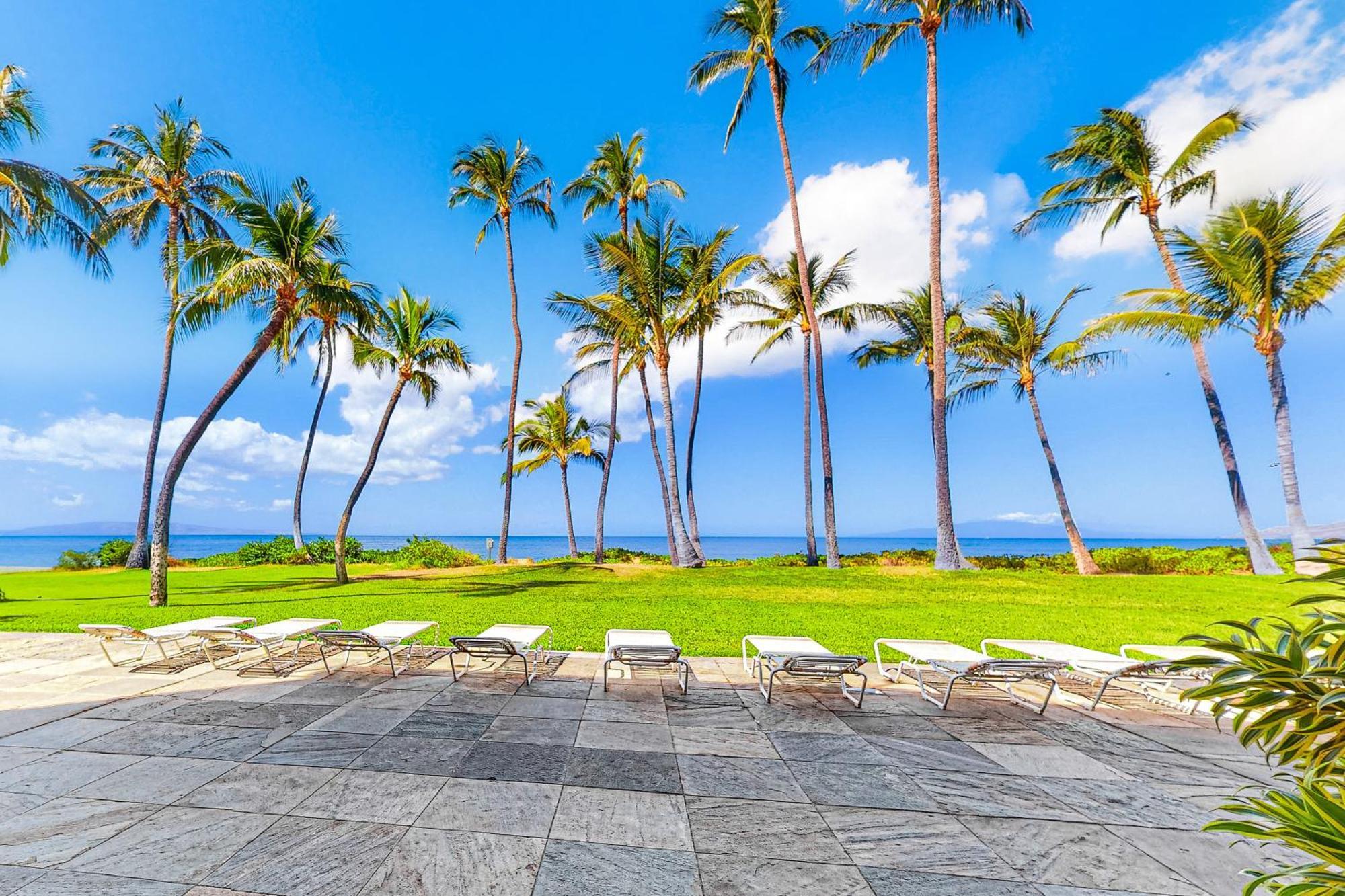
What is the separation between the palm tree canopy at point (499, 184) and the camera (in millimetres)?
20453

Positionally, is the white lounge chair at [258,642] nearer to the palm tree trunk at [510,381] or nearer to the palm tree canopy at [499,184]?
the palm tree trunk at [510,381]

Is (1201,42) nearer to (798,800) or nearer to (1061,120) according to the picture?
(1061,120)

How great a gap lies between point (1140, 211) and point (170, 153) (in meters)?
32.7

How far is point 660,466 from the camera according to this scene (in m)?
20.9

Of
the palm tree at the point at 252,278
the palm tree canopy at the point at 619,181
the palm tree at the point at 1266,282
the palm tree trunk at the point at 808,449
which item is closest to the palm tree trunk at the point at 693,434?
the palm tree trunk at the point at 808,449

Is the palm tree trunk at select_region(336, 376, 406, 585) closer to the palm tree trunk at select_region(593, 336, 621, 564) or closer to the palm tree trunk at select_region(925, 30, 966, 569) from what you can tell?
the palm tree trunk at select_region(593, 336, 621, 564)

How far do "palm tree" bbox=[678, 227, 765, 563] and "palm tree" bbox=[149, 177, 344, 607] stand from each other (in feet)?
34.9

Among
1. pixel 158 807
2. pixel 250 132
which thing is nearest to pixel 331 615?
pixel 158 807

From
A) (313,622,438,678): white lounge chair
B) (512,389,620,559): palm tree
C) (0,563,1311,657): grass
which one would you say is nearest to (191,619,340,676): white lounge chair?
(313,622,438,678): white lounge chair

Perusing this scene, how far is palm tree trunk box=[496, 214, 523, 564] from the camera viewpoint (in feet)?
68.2

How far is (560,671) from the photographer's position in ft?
20.1

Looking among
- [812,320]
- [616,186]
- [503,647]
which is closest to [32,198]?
[616,186]

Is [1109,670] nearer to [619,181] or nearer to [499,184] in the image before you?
[619,181]

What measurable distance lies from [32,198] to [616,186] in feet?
52.6
